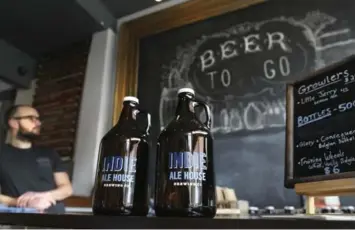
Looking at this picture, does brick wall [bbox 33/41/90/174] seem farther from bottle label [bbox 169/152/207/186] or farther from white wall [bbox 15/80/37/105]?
bottle label [bbox 169/152/207/186]

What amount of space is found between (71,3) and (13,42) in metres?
1.04

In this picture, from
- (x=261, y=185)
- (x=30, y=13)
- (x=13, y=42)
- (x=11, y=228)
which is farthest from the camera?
(x=13, y=42)

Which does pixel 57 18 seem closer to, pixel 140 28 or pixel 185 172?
pixel 140 28

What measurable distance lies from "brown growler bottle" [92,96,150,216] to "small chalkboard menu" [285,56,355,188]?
55 centimetres

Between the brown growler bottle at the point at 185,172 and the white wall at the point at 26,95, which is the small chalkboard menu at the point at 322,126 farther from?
the white wall at the point at 26,95

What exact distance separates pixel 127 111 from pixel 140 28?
7.27ft

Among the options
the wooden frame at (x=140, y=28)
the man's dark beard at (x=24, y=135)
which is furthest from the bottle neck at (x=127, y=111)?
the wooden frame at (x=140, y=28)

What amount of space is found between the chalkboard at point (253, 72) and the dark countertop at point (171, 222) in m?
1.47

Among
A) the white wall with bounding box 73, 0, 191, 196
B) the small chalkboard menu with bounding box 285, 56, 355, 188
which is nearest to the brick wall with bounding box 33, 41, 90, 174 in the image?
the white wall with bounding box 73, 0, 191, 196

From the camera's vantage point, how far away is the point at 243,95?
2.28m

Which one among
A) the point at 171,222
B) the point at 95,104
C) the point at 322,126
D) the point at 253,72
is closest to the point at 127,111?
the point at 171,222

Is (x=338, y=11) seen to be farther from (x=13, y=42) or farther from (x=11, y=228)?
(x=13, y=42)

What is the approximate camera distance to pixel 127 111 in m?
0.82

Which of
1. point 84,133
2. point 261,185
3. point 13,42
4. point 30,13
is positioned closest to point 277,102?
point 261,185
